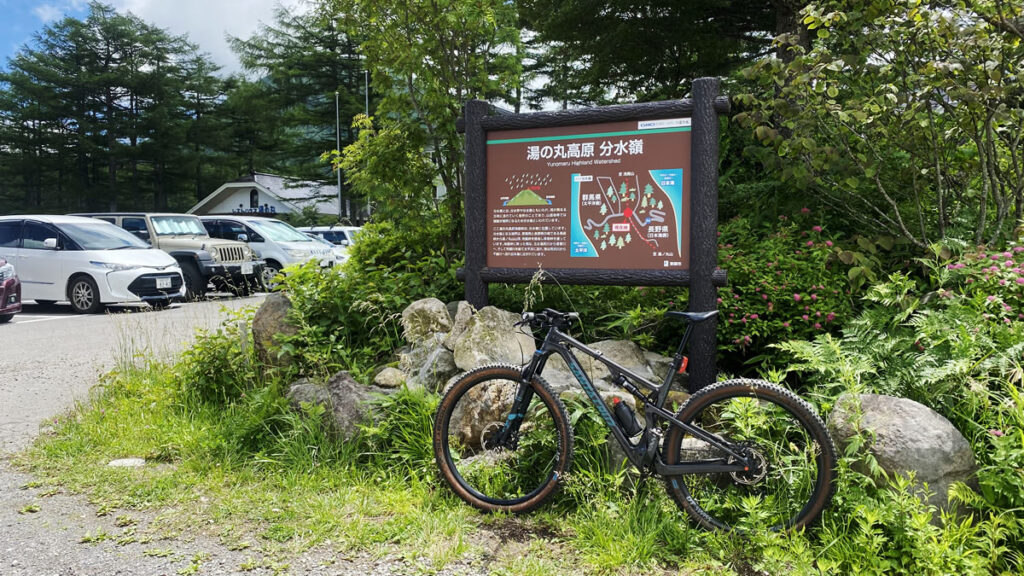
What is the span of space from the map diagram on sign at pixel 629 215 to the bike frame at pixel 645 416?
1.21 meters

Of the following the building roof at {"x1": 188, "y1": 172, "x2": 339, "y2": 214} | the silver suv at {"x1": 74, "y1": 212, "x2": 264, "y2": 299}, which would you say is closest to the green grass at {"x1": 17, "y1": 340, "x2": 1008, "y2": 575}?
the silver suv at {"x1": 74, "y1": 212, "x2": 264, "y2": 299}

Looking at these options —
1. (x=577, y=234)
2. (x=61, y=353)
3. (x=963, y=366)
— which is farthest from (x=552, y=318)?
(x=61, y=353)

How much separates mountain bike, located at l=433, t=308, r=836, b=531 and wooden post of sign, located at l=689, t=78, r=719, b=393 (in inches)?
24.8

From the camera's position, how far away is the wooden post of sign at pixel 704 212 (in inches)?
169

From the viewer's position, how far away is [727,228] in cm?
591

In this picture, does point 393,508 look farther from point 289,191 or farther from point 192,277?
point 289,191

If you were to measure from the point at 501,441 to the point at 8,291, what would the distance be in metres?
10.8

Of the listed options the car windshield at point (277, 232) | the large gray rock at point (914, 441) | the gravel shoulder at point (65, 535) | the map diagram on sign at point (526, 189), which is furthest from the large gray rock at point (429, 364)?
the car windshield at point (277, 232)

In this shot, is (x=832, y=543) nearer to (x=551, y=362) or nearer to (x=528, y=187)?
(x=551, y=362)

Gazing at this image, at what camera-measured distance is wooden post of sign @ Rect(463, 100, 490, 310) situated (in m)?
5.01

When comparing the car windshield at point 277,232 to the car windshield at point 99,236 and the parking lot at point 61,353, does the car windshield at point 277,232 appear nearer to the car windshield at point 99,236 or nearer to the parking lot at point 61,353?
the car windshield at point 99,236

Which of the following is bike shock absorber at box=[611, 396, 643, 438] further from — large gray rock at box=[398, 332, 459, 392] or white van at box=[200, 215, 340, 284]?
white van at box=[200, 215, 340, 284]

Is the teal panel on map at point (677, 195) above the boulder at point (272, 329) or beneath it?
above

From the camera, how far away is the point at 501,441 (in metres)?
3.59
